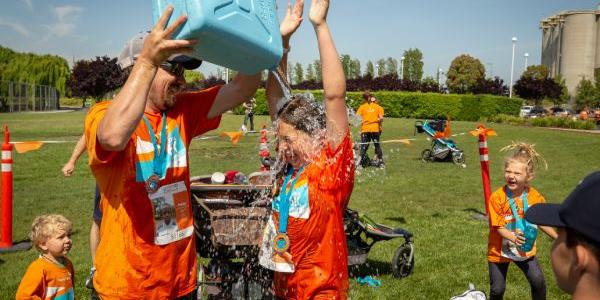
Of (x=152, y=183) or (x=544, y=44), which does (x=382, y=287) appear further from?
(x=544, y=44)

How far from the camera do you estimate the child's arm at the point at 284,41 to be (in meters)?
2.78

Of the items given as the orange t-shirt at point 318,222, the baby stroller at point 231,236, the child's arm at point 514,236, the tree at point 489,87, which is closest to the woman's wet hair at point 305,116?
the orange t-shirt at point 318,222

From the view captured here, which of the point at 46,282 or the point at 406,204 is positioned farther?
the point at 406,204

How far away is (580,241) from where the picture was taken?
148cm

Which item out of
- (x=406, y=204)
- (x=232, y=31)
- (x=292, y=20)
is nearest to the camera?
(x=232, y=31)

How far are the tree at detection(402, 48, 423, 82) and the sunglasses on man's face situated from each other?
10289 centimetres

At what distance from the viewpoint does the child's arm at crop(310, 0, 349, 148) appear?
2494mm

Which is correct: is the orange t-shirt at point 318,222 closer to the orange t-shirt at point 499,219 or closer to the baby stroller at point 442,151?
the orange t-shirt at point 499,219

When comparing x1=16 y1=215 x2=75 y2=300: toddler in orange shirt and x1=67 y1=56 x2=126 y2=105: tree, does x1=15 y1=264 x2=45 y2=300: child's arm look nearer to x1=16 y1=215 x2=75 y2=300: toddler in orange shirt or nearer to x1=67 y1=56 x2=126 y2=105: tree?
x1=16 y1=215 x2=75 y2=300: toddler in orange shirt

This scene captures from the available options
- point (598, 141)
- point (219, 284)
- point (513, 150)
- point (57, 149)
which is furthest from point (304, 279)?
point (598, 141)

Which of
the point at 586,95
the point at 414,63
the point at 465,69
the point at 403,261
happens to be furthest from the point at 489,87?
the point at 414,63

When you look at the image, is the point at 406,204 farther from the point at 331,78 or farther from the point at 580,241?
the point at 580,241

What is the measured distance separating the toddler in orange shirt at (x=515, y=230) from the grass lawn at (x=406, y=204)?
103cm

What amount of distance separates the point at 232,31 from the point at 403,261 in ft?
14.8
